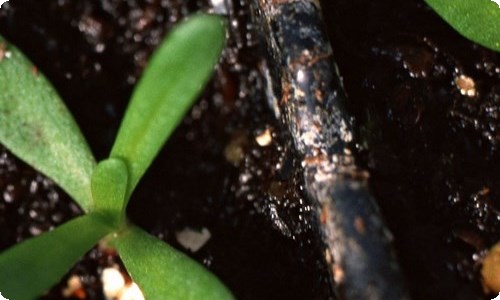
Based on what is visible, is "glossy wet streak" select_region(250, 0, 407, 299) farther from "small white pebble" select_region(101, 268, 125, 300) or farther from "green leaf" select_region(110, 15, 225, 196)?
"small white pebble" select_region(101, 268, 125, 300)

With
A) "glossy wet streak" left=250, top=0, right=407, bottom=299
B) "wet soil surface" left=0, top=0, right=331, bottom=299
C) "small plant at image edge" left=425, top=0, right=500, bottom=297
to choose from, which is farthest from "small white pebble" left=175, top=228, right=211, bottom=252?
"small plant at image edge" left=425, top=0, right=500, bottom=297

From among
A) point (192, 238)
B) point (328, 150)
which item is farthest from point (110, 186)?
point (328, 150)

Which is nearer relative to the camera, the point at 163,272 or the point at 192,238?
the point at 163,272

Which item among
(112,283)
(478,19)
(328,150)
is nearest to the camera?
(328,150)

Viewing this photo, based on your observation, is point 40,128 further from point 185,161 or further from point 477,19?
point 477,19

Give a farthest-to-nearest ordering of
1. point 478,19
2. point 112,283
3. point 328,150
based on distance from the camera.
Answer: point 112,283 → point 478,19 → point 328,150
